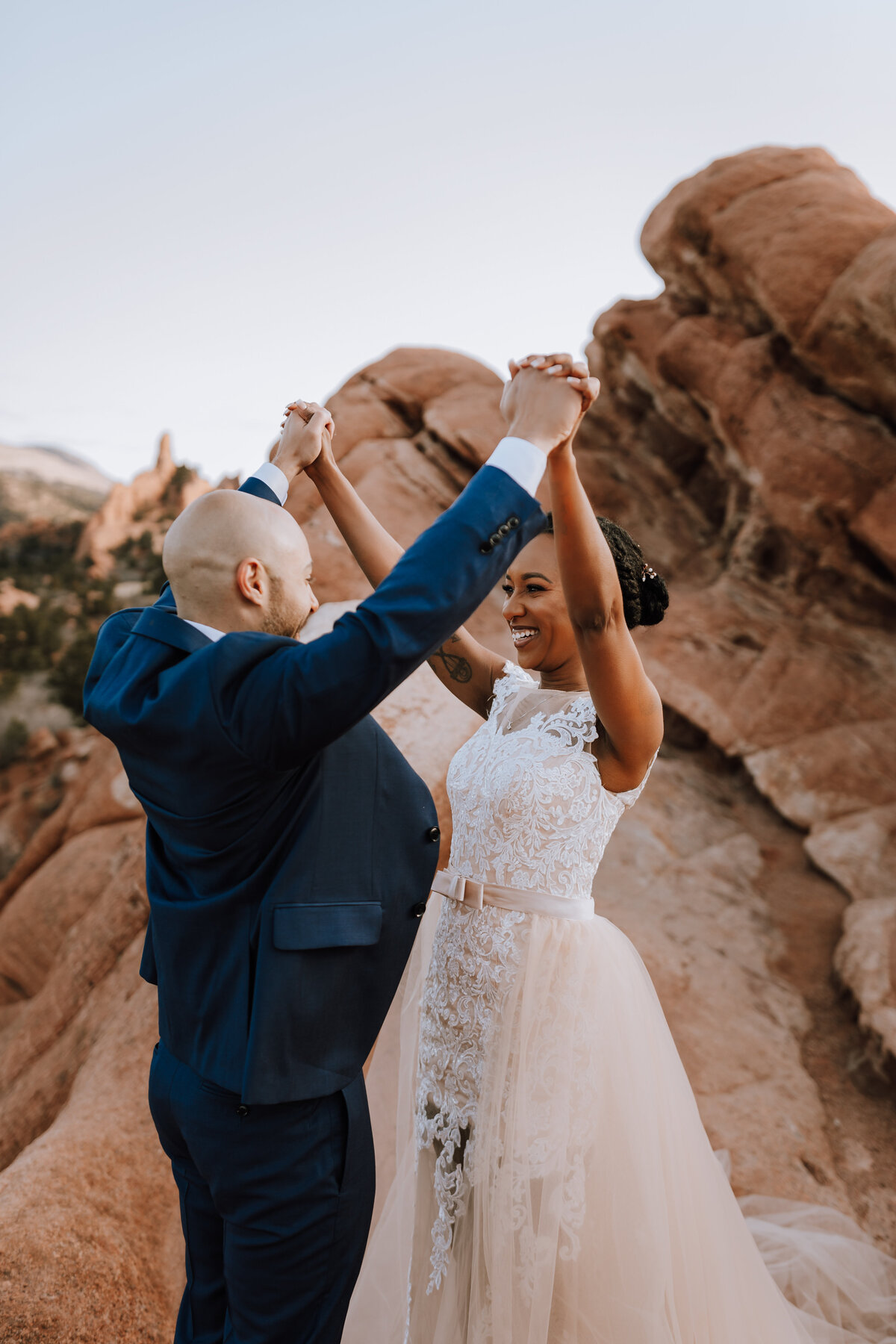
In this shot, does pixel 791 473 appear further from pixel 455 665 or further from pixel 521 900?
pixel 521 900

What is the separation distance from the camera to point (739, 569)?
28.2 feet

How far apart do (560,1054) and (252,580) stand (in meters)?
1.29

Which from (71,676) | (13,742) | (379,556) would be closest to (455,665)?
(379,556)

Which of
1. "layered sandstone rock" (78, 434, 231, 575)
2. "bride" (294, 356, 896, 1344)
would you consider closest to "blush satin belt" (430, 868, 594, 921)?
"bride" (294, 356, 896, 1344)

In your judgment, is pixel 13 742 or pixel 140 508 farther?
pixel 140 508

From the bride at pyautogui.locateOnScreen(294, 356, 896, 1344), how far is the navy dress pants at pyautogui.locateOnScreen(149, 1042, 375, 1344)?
→ 46cm

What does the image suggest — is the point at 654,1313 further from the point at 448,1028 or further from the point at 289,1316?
the point at 289,1316

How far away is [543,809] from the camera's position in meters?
2.00

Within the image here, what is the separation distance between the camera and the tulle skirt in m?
1.84

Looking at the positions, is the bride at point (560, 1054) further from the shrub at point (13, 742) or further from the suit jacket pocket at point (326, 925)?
the shrub at point (13, 742)

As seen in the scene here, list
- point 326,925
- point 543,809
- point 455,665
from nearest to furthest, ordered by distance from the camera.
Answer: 1. point 326,925
2. point 543,809
3. point 455,665

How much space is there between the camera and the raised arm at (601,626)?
5.68 ft

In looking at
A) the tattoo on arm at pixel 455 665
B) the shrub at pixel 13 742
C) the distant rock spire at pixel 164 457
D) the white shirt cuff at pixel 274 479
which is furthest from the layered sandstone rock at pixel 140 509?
the white shirt cuff at pixel 274 479

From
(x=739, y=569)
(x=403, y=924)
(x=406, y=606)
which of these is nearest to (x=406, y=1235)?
(x=403, y=924)
